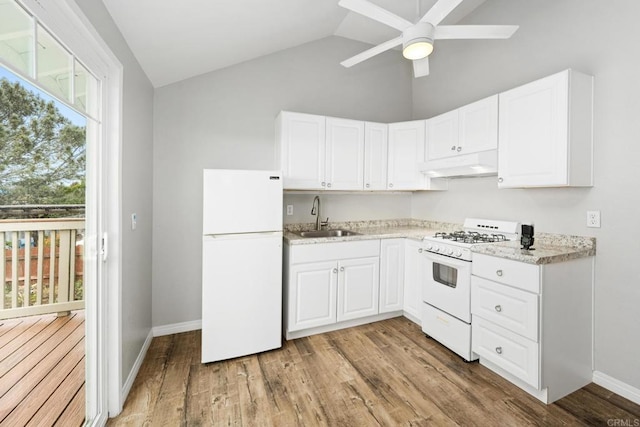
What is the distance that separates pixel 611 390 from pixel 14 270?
3.38m

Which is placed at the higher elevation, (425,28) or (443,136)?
(425,28)

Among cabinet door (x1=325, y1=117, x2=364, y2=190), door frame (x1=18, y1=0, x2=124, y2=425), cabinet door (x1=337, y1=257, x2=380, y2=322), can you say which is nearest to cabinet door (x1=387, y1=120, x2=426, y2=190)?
cabinet door (x1=325, y1=117, x2=364, y2=190)

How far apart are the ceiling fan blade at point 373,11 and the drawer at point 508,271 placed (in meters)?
1.70

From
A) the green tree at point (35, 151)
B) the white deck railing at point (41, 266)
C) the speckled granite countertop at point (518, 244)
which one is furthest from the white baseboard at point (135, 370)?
the speckled granite countertop at point (518, 244)

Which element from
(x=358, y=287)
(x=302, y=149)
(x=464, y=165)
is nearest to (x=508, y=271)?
(x=464, y=165)

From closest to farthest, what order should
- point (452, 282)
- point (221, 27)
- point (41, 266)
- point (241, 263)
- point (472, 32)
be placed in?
point (41, 266), point (472, 32), point (221, 27), point (241, 263), point (452, 282)

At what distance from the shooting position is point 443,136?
9.47ft

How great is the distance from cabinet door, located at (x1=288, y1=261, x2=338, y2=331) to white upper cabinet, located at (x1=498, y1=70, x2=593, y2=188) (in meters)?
1.76

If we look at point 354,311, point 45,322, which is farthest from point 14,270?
point 354,311

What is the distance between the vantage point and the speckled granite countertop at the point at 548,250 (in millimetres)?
1811

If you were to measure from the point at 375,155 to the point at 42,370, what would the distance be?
9.90 ft

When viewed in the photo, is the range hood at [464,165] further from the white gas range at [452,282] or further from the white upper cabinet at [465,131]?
the white gas range at [452,282]

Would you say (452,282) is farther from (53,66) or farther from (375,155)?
(53,66)

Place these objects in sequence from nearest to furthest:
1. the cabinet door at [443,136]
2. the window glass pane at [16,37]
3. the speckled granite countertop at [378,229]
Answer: the window glass pane at [16,37], the speckled granite countertop at [378,229], the cabinet door at [443,136]
